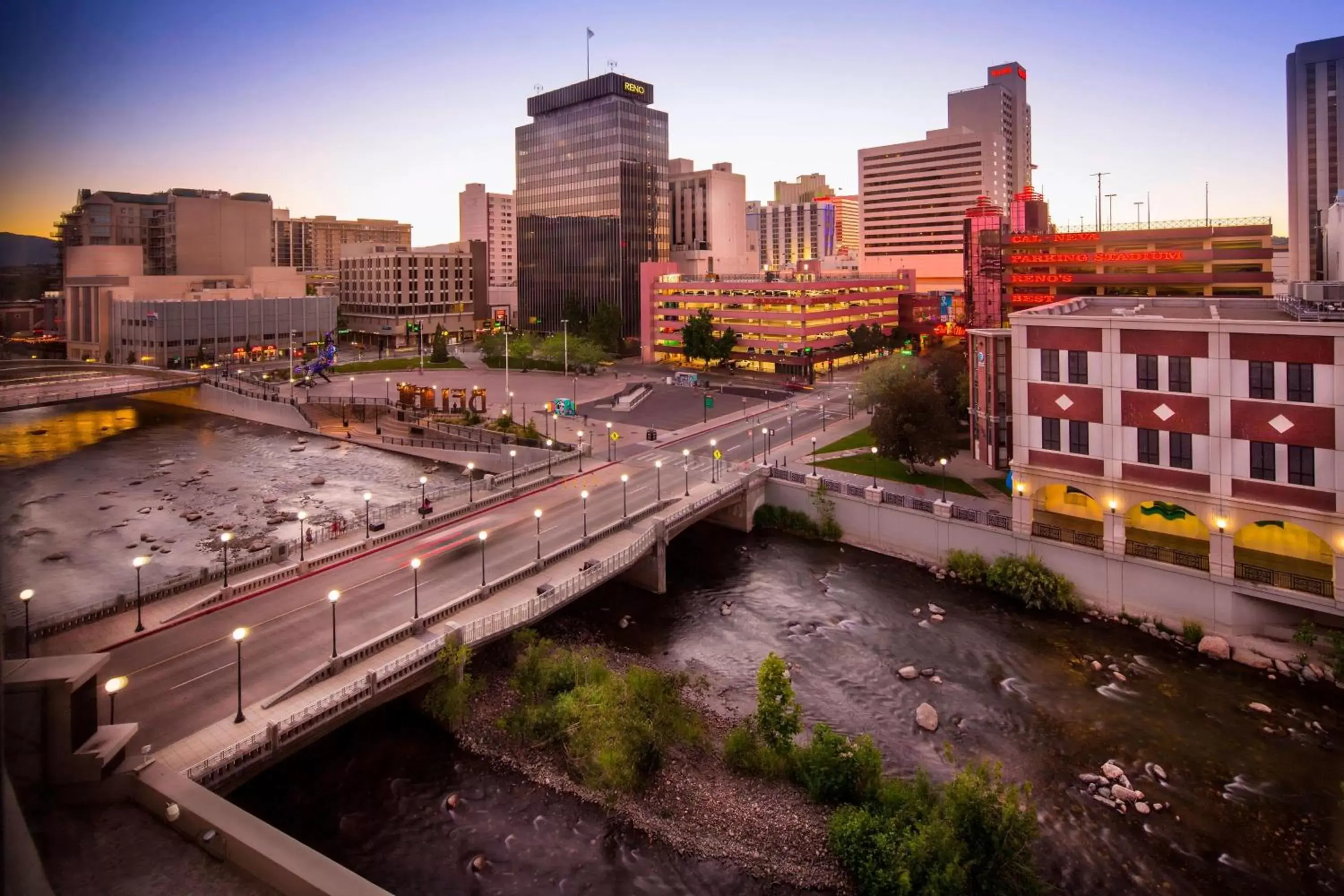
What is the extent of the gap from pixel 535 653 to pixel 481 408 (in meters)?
60.0

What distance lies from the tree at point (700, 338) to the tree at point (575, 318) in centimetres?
2636

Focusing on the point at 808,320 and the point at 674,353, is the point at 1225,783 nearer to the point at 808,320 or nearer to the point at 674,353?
the point at 808,320

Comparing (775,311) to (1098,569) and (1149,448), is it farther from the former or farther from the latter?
(1098,569)

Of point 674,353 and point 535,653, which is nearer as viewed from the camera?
point 535,653

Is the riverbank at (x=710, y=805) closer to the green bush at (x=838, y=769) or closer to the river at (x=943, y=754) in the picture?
the green bush at (x=838, y=769)

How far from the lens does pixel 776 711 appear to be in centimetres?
3033

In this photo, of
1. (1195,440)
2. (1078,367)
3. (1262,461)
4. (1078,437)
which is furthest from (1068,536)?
(1262,461)

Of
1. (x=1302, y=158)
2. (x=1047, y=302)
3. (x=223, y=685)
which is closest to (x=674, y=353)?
(x=1047, y=302)

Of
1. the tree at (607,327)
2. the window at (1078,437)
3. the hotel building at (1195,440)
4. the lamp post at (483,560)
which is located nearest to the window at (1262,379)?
the hotel building at (1195,440)

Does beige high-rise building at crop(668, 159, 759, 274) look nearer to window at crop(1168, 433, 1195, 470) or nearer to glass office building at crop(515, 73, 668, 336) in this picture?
glass office building at crop(515, 73, 668, 336)

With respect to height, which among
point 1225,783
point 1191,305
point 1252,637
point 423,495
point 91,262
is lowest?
point 1225,783

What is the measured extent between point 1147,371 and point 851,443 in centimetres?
3109

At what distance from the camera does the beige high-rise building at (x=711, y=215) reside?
6890 inches

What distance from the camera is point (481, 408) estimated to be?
90625 millimetres
